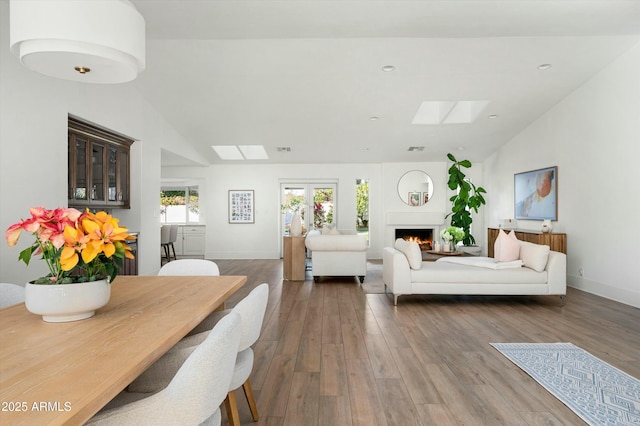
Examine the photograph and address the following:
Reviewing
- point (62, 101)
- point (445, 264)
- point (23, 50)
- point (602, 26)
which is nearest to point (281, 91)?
point (62, 101)

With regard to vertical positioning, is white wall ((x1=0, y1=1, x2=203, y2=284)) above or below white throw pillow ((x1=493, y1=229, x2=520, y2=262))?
above

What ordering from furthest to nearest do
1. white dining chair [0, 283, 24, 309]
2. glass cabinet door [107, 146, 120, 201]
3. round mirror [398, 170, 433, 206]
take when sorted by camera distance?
round mirror [398, 170, 433, 206]
glass cabinet door [107, 146, 120, 201]
white dining chair [0, 283, 24, 309]

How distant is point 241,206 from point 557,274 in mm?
6773

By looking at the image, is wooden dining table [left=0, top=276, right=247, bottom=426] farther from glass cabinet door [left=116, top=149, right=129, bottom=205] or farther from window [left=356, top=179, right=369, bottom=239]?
window [left=356, top=179, right=369, bottom=239]

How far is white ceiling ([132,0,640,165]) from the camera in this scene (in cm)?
367

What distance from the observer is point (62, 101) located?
12.5 feet

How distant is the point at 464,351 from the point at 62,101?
4407mm

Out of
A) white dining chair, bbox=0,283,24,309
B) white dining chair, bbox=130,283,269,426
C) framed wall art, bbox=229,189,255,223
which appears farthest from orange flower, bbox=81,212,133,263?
framed wall art, bbox=229,189,255,223

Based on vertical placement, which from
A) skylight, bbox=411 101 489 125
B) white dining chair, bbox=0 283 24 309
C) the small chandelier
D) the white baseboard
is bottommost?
the white baseboard

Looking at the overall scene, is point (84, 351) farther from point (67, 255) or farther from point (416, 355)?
Answer: point (416, 355)

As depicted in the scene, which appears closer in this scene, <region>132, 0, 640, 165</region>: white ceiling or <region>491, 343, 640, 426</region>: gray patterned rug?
<region>491, 343, 640, 426</region>: gray patterned rug

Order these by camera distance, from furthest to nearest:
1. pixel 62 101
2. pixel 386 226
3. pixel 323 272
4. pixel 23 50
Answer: pixel 386 226 < pixel 323 272 < pixel 62 101 < pixel 23 50

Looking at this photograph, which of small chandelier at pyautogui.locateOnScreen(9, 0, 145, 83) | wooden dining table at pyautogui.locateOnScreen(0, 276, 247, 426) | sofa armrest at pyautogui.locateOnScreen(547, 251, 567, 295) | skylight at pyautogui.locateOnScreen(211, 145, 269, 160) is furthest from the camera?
skylight at pyautogui.locateOnScreen(211, 145, 269, 160)

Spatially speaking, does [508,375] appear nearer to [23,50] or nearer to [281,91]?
[23,50]
